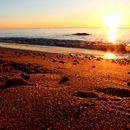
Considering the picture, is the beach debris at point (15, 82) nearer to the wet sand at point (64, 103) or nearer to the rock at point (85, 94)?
the wet sand at point (64, 103)

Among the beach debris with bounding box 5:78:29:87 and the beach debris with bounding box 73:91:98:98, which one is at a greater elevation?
the beach debris with bounding box 5:78:29:87

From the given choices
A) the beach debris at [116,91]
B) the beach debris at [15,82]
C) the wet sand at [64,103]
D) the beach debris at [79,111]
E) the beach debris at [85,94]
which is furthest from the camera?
the beach debris at [15,82]

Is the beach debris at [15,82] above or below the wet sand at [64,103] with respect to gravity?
above

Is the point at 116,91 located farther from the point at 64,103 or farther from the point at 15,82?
the point at 15,82

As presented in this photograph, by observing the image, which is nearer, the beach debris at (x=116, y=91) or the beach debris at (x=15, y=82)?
the beach debris at (x=116, y=91)

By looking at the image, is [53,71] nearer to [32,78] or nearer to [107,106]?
[32,78]

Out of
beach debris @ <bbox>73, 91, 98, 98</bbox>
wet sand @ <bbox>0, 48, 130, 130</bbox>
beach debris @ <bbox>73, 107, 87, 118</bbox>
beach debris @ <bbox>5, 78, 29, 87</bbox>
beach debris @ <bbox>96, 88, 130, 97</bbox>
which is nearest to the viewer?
wet sand @ <bbox>0, 48, 130, 130</bbox>

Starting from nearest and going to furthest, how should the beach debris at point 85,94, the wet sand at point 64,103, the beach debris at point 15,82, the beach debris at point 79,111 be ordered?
the wet sand at point 64,103 → the beach debris at point 79,111 → the beach debris at point 85,94 → the beach debris at point 15,82

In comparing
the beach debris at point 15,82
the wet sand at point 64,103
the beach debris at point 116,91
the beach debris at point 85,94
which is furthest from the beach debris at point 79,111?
the beach debris at point 15,82

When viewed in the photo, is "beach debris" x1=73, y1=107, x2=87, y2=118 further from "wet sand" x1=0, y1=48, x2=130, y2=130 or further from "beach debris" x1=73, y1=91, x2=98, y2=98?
"beach debris" x1=73, y1=91, x2=98, y2=98

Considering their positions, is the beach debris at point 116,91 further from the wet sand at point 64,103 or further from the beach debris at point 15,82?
the beach debris at point 15,82

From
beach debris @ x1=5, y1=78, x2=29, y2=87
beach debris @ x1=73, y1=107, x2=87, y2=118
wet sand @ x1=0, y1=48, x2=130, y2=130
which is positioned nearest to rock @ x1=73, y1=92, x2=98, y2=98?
wet sand @ x1=0, y1=48, x2=130, y2=130

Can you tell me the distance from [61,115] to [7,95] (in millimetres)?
1650

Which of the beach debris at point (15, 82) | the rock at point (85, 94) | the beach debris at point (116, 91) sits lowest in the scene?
the beach debris at point (116, 91)
